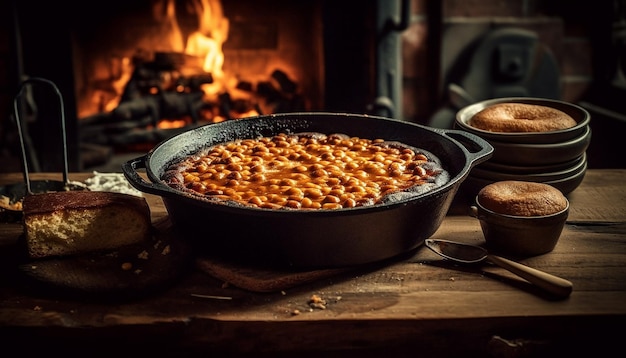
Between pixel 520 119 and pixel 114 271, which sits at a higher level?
pixel 520 119

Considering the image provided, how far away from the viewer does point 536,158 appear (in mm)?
1863

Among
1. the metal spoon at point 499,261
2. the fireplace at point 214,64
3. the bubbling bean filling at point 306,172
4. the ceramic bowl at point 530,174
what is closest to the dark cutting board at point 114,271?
the bubbling bean filling at point 306,172

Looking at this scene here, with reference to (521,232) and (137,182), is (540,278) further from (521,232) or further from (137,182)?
(137,182)

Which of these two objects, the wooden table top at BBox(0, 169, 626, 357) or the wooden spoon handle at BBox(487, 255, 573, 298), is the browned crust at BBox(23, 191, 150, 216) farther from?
the wooden spoon handle at BBox(487, 255, 573, 298)

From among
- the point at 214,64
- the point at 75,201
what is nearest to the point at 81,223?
the point at 75,201

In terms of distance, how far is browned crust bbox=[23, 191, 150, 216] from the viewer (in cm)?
154

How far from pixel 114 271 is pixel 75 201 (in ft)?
0.65

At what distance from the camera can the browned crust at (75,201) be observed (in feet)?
5.07

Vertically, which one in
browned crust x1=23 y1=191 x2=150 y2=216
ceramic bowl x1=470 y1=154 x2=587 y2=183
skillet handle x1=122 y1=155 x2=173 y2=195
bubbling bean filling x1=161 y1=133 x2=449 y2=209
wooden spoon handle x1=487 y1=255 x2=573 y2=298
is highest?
skillet handle x1=122 y1=155 x2=173 y2=195

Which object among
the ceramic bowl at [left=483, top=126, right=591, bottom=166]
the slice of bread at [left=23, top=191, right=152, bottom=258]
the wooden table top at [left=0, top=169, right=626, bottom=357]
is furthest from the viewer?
the ceramic bowl at [left=483, top=126, right=591, bottom=166]

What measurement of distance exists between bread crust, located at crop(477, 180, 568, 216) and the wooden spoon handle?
0.45 ft

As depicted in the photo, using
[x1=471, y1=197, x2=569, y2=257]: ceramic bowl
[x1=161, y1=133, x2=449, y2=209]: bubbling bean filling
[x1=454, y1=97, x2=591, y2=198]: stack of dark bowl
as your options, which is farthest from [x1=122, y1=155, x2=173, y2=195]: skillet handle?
[x1=454, y1=97, x2=591, y2=198]: stack of dark bowl

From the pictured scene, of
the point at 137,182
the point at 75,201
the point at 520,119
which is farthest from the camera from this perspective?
the point at 520,119

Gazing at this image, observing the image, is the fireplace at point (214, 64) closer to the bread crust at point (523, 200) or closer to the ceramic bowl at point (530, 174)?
the ceramic bowl at point (530, 174)
